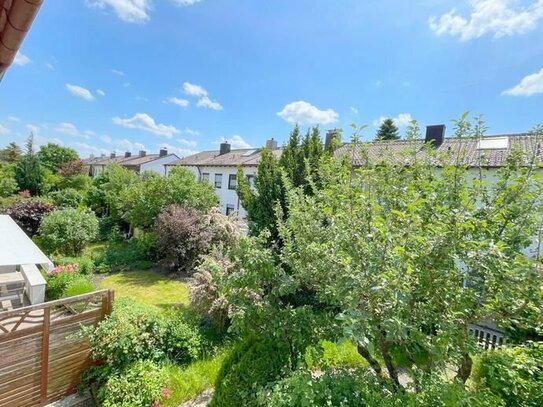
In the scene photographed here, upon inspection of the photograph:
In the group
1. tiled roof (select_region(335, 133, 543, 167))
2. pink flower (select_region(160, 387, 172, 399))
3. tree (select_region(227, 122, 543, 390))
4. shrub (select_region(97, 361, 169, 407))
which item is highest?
tiled roof (select_region(335, 133, 543, 167))

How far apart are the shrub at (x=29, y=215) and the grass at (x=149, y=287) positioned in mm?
9400

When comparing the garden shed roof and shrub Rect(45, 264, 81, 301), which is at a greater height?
the garden shed roof

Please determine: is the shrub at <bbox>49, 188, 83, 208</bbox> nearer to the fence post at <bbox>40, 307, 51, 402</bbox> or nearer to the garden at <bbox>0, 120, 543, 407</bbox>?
the garden at <bbox>0, 120, 543, 407</bbox>

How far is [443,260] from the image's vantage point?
2814 millimetres

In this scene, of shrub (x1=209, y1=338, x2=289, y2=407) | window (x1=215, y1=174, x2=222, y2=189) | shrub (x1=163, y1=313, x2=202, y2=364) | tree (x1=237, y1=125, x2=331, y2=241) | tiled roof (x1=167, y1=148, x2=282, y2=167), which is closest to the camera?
shrub (x1=209, y1=338, x2=289, y2=407)

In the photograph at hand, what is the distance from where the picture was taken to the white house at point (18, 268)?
276 inches

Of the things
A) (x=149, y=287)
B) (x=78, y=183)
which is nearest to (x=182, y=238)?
(x=149, y=287)

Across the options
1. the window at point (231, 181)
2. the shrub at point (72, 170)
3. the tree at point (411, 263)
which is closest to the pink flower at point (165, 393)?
the tree at point (411, 263)

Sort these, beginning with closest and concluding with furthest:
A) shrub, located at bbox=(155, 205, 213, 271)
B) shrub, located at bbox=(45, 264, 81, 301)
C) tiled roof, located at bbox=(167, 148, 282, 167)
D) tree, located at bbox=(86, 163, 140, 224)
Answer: shrub, located at bbox=(45, 264, 81, 301) → shrub, located at bbox=(155, 205, 213, 271) → tree, located at bbox=(86, 163, 140, 224) → tiled roof, located at bbox=(167, 148, 282, 167)

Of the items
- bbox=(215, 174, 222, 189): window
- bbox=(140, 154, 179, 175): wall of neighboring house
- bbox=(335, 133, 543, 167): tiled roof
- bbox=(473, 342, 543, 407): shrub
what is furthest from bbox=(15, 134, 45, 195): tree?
bbox=(473, 342, 543, 407): shrub

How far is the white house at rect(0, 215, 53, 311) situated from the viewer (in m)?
7.01

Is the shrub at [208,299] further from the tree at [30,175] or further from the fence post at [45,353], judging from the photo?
the tree at [30,175]

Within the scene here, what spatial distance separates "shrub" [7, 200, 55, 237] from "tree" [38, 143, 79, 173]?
1170 inches

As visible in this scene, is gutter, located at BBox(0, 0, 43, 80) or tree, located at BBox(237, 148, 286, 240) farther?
tree, located at BBox(237, 148, 286, 240)
